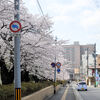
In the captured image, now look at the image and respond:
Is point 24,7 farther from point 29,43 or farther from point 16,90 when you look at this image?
point 16,90

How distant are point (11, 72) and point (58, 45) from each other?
5.10 meters

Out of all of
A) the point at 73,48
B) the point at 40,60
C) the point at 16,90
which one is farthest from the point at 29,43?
the point at 73,48

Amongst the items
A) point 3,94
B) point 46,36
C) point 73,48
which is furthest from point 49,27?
point 73,48

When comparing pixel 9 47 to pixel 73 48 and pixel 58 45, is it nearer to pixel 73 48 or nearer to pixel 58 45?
pixel 58 45

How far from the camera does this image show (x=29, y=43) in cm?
1499

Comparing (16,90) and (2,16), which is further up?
(2,16)

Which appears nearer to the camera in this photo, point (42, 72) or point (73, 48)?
point (42, 72)

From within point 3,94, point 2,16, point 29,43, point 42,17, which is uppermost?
point 42,17

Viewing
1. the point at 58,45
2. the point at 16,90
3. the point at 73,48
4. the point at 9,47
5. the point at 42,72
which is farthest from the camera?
the point at 73,48

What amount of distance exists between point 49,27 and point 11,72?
477 centimetres

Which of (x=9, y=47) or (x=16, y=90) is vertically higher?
(x=9, y=47)

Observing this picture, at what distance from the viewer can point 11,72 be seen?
18.0 m

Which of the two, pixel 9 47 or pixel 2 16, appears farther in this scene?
pixel 9 47

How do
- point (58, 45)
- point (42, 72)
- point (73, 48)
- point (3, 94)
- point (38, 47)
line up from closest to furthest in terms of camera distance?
point (3, 94)
point (38, 47)
point (58, 45)
point (42, 72)
point (73, 48)
